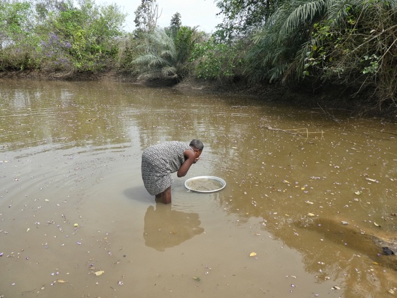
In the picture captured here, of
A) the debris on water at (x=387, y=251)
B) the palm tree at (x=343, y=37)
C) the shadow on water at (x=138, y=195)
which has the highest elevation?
the palm tree at (x=343, y=37)

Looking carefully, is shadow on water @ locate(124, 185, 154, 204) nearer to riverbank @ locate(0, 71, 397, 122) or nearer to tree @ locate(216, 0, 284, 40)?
riverbank @ locate(0, 71, 397, 122)

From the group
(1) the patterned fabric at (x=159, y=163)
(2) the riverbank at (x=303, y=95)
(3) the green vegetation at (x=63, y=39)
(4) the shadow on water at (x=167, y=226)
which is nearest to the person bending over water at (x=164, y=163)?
(1) the patterned fabric at (x=159, y=163)

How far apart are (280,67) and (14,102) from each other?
10411 mm

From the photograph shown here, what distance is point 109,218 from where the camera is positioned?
372 centimetres

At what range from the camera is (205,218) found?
3764 mm

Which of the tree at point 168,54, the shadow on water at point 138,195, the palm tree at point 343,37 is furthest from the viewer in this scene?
the tree at point 168,54

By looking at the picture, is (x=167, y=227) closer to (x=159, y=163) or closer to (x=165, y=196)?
(x=165, y=196)

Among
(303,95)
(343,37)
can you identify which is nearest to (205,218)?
(343,37)

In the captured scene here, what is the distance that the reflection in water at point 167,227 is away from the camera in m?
3.33

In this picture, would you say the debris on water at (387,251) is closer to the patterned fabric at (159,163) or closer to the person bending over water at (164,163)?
the person bending over water at (164,163)

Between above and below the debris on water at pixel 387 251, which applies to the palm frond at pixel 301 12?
above

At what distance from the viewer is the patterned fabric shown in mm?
3889

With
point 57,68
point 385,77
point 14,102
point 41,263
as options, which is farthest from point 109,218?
point 57,68

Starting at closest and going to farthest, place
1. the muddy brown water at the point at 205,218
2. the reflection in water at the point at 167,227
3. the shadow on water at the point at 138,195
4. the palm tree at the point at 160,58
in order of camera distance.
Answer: the muddy brown water at the point at 205,218
the reflection in water at the point at 167,227
the shadow on water at the point at 138,195
the palm tree at the point at 160,58
